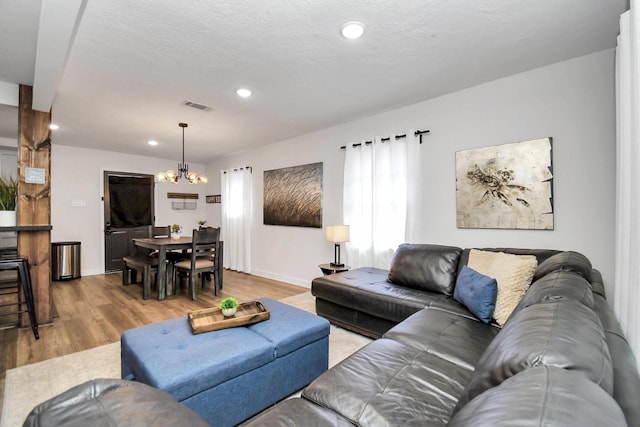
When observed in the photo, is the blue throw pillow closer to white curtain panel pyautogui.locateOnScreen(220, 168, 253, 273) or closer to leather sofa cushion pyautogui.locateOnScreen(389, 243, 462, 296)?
leather sofa cushion pyautogui.locateOnScreen(389, 243, 462, 296)

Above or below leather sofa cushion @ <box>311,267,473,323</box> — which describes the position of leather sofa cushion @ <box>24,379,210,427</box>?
above

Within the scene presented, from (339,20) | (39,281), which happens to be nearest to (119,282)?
(39,281)

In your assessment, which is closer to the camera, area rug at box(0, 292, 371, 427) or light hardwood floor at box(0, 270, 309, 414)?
area rug at box(0, 292, 371, 427)

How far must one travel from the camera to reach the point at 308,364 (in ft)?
6.45

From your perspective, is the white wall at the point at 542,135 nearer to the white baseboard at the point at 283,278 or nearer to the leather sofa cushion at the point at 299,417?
the white baseboard at the point at 283,278

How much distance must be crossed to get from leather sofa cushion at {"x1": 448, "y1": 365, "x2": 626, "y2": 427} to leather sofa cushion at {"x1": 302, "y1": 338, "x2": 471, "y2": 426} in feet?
1.75

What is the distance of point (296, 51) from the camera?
91.4 inches

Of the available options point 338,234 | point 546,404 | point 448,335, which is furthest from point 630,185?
point 338,234

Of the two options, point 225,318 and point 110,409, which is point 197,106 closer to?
point 225,318

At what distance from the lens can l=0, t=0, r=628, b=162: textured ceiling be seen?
187 centimetres

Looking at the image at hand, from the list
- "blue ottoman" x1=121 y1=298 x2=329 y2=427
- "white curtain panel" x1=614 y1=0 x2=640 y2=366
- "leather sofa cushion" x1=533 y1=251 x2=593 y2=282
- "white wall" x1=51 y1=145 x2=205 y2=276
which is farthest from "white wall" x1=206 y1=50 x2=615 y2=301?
"white wall" x1=51 y1=145 x2=205 y2=276

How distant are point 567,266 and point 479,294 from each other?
54 cm

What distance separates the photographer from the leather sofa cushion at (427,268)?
2721 millimetres

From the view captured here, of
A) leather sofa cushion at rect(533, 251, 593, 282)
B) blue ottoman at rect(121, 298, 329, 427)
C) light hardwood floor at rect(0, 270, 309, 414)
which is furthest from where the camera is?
light hardwood floor at rect(0, 270, 309, 414)
